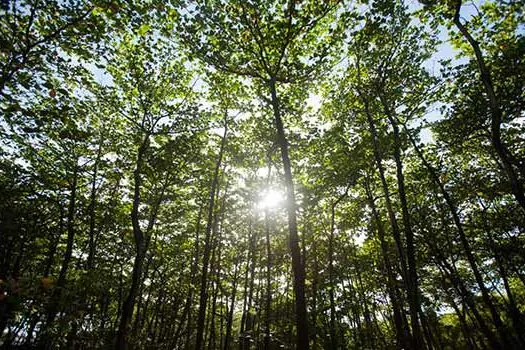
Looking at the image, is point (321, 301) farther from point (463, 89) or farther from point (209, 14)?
point (209, 14)

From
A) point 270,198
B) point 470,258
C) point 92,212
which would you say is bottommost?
point 470,258

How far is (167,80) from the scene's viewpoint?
51.5ft

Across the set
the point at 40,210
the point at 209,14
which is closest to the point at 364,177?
the point at 209,14

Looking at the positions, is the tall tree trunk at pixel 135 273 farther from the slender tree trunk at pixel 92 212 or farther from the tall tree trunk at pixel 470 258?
the tall tree trunk at pixel 470 258

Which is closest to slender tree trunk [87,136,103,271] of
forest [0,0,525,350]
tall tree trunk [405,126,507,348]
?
forest [0,0,525,350]

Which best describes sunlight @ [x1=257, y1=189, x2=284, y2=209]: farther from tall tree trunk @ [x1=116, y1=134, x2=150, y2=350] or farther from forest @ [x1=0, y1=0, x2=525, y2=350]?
tall tree trunk @ [x1=116, y1=134, x2=150, y2=350]

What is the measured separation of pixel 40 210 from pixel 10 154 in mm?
4179

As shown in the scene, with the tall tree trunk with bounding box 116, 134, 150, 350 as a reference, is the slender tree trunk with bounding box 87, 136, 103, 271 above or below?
above

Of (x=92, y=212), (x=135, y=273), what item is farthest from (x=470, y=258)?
(x=92, y=212)

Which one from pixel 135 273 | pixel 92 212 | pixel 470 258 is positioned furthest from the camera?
pixel 92 212

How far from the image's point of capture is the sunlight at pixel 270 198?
66.0 ft

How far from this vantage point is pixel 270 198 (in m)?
20.3

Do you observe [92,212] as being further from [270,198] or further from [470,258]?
[470,258]

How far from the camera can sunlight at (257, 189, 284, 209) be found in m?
20.1
